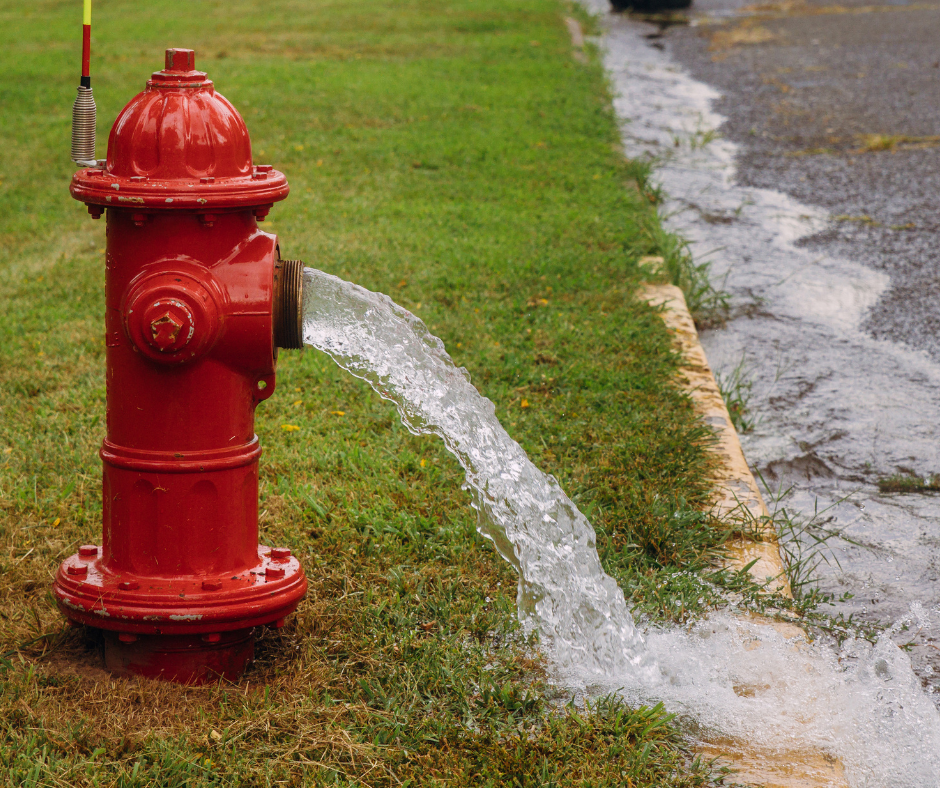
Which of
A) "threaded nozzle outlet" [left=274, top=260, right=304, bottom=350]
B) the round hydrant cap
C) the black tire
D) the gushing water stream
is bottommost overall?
the gushing water stream

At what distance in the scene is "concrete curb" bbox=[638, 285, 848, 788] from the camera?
6.40ft

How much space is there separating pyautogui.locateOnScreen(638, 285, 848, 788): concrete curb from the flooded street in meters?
0.23

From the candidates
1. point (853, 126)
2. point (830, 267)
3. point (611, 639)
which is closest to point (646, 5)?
point (853, 126)

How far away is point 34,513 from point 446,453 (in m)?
1.19

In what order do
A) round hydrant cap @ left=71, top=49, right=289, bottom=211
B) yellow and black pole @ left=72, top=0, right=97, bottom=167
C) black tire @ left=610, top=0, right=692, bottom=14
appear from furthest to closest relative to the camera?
black tire @ left=610, top=0, right=692, bottom=14 < yellow and black pole @ left=72, top=0, right=97, bottom=167 < round hydrant cap @ left=71, top=49, right=289, bottom=211

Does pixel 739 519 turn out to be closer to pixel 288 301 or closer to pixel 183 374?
pixel 288 301

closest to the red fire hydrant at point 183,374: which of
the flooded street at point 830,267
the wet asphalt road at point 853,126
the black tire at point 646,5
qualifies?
the flooded street at point 830,267

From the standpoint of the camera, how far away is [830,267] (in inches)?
210

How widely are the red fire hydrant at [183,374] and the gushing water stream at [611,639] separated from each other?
0.63ft

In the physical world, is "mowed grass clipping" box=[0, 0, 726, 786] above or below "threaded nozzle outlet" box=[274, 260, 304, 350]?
below

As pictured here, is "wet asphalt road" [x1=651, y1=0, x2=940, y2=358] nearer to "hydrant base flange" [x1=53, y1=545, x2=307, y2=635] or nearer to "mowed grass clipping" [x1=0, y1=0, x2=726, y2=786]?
"mowed grass clipping" [x1=0, y1=0, x2=726, y2=786]

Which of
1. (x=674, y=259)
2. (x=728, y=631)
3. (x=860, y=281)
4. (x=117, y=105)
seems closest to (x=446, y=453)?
(x=728, y=631)

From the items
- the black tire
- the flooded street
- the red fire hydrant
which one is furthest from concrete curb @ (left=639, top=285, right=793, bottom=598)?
the black tire

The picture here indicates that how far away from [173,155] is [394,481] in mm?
1325
